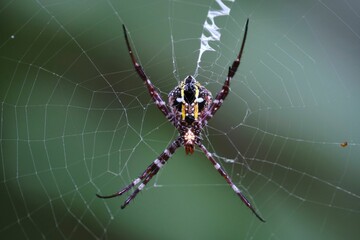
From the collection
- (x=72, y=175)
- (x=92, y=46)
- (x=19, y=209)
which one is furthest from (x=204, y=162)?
(x=19, y=209)

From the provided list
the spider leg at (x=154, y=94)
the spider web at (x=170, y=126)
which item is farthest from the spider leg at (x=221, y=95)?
the spider web at (x=170, y=126)

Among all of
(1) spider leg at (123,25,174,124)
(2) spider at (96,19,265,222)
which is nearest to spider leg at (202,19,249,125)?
(2) spider at (96,19,265,222)

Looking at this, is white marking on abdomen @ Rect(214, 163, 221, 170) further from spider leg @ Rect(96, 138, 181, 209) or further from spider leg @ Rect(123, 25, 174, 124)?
spider leg @ Rect(123, 25, 174, 124)

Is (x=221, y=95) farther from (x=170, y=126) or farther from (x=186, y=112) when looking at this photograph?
(x=170, y=126)

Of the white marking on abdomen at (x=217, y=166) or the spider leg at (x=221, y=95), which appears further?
the white marking on abdomen at (x=217, y=166)

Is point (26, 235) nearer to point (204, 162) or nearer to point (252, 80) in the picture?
point (204, 162)

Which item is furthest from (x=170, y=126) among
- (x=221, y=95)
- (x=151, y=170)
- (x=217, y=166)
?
(x=221, y=95)

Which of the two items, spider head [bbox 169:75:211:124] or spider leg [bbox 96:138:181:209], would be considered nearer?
spider head [bbox 169:75:211:124]

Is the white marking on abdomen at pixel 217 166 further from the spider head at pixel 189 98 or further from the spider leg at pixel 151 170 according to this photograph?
the spider head at pixel 189 98
